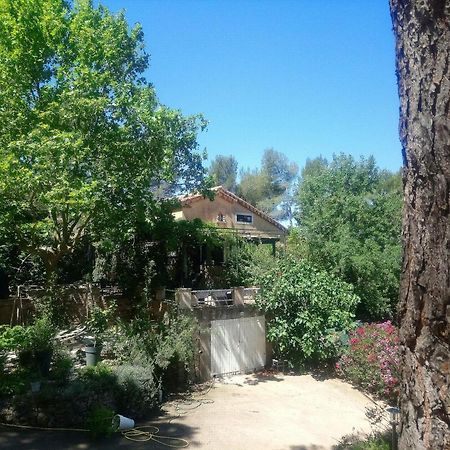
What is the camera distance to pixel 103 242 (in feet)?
43.4

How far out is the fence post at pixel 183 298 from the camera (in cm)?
1242

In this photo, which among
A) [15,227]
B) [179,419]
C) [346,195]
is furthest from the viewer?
[346,195]

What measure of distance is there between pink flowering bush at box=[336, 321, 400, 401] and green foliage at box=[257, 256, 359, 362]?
0.65m

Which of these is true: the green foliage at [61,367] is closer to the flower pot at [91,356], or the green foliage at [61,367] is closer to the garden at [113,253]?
the garden at [113,253]

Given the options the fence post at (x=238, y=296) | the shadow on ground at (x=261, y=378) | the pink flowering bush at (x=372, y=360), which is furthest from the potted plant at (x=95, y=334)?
the pink flowering bush at (x=372, y=360)

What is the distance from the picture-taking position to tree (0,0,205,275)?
36.2ft

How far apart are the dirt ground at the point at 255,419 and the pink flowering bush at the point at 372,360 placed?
16.8 inches

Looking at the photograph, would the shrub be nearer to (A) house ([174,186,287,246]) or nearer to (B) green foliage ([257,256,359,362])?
(B) green foliage ([257,256,359,362])

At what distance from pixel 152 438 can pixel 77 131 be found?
26.8 ft

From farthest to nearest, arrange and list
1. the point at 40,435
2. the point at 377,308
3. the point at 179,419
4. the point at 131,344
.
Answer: the point at 377,308, the point at 131,344, the point at 179,419, the point at 40,435

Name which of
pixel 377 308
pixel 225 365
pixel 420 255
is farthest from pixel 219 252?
pixel 420 255

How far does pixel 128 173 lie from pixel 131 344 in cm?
518

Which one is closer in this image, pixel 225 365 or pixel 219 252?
pixel 225 365

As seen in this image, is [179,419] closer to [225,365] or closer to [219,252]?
[225,365]
